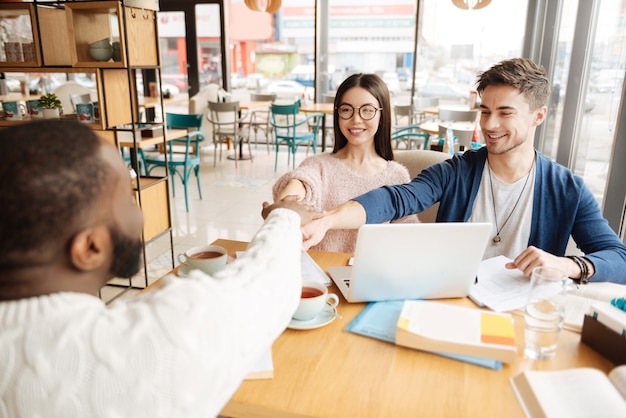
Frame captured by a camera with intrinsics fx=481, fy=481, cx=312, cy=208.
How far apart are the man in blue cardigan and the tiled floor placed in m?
2.02

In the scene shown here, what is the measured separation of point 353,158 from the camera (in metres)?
2.14

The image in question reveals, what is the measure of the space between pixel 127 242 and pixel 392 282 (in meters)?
0.71

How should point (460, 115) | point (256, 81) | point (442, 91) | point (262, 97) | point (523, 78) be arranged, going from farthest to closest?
point (256, 81), point (262, 97), point (442, 91), point (460, 115), point (523, 78)

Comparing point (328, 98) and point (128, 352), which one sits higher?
point (328, 98)

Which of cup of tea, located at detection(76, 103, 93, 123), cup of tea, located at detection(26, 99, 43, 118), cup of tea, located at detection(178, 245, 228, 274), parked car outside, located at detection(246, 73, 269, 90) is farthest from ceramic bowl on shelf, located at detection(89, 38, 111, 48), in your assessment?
parked car outside, located at detection(246, 73, 269, 90)

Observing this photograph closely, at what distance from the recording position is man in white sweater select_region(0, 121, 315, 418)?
0.61 metres

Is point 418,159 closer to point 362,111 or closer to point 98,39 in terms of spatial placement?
point 362,111

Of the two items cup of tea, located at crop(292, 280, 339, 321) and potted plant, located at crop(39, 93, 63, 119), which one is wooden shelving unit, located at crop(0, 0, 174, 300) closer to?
potted plant, located at crop(39, 93, 63, 119)

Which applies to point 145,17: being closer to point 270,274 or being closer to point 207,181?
point 270,274

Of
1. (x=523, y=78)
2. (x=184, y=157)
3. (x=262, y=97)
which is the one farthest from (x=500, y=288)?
(x=262, y=97)

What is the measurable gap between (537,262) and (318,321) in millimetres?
655

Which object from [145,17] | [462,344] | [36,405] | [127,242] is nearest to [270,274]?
[127,242]

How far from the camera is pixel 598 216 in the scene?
1.70 m

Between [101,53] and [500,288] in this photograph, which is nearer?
[500,288]
